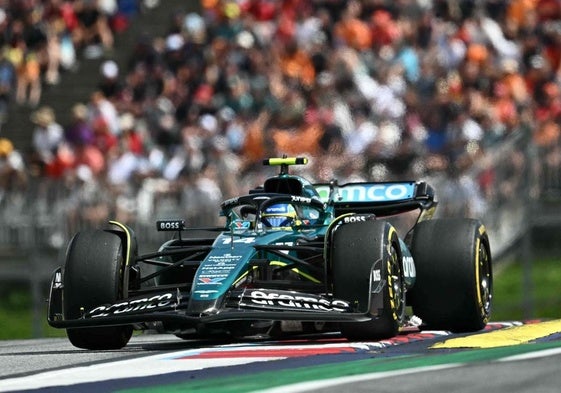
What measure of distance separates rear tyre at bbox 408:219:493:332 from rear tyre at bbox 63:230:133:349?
223 centimetres

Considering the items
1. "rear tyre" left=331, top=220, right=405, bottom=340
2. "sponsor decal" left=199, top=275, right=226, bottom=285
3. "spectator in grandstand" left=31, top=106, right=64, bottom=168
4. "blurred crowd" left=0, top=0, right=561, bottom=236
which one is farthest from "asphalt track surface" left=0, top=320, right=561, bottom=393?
"spectator in grandstand" left=31, top=106, right=64, bottom=168

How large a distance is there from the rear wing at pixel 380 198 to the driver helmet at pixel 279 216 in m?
1.16

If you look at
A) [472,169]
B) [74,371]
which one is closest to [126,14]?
[472,169]

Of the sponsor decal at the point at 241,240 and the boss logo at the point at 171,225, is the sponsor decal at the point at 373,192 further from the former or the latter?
the sponsor decal at the point at 241,240

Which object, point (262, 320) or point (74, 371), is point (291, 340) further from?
point (74, 371)

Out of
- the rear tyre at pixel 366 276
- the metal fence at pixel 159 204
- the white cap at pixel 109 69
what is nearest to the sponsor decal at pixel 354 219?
the rear tyre at pixel 366 276

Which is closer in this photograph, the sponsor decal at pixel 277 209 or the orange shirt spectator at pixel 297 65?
the sponsor decal at pixel 277 209

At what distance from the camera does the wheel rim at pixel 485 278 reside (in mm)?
11547

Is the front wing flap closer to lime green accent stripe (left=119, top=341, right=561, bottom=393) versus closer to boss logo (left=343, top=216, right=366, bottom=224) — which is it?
boss logo (left=343, top=216, right=366, bottom=224)

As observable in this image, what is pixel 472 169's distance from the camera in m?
17.1

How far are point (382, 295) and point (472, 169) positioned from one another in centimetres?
726

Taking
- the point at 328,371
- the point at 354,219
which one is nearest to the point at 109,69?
the point at 354,219

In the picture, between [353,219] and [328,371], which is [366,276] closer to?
[353,219]

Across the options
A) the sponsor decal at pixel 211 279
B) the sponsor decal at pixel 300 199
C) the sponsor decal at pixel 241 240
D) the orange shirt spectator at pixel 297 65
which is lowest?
the sponsor decal at pixel 211 279
